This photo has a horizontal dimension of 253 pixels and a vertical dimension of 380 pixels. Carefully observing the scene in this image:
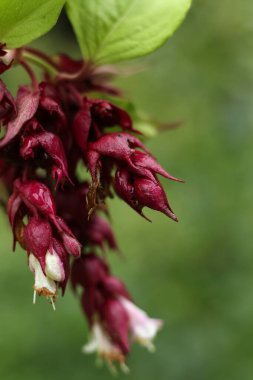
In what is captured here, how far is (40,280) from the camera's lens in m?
0.91

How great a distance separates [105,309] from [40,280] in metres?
0.41

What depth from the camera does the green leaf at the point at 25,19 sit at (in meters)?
0.94

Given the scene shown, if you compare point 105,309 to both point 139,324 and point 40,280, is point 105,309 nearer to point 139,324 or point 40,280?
point 139,324

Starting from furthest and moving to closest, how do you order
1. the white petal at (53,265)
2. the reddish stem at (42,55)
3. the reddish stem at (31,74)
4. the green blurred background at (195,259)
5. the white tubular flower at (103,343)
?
1. the green blurred background at (195,259)
2. the white tubular flower at (103,343)
3. the reddish stem at (42,55)
4. the reddish stem at (31,74)
5. the white petal at (53,265)

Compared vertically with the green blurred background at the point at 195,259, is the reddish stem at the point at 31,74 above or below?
above

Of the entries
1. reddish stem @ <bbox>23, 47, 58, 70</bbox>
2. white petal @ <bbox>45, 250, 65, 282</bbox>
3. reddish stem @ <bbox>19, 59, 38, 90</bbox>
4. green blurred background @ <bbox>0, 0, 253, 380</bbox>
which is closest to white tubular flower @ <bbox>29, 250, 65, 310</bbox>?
white petal @ <bbox>45, 250, 65, 282</bbox>

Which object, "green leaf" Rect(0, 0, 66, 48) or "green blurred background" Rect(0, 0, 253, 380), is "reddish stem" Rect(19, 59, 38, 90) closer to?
"green leaf" Rect(0, 0, 66, 48)

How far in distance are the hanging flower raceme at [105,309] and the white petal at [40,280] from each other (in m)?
0.30

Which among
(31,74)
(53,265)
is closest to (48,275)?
(53,265)

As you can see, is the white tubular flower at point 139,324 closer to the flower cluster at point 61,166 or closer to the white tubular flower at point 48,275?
the flower cluster at point 61,166

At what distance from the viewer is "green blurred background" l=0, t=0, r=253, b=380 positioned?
348 centimetres

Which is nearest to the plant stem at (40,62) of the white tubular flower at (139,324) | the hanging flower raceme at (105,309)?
the hanging flower raceme at (105,309)

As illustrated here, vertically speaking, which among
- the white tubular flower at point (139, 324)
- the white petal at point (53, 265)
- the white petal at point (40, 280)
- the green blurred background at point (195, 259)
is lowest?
the green blurred background at point (195, 259)

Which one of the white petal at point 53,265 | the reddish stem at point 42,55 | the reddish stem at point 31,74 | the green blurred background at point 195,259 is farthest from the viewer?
the green blurred background at point 195,259
